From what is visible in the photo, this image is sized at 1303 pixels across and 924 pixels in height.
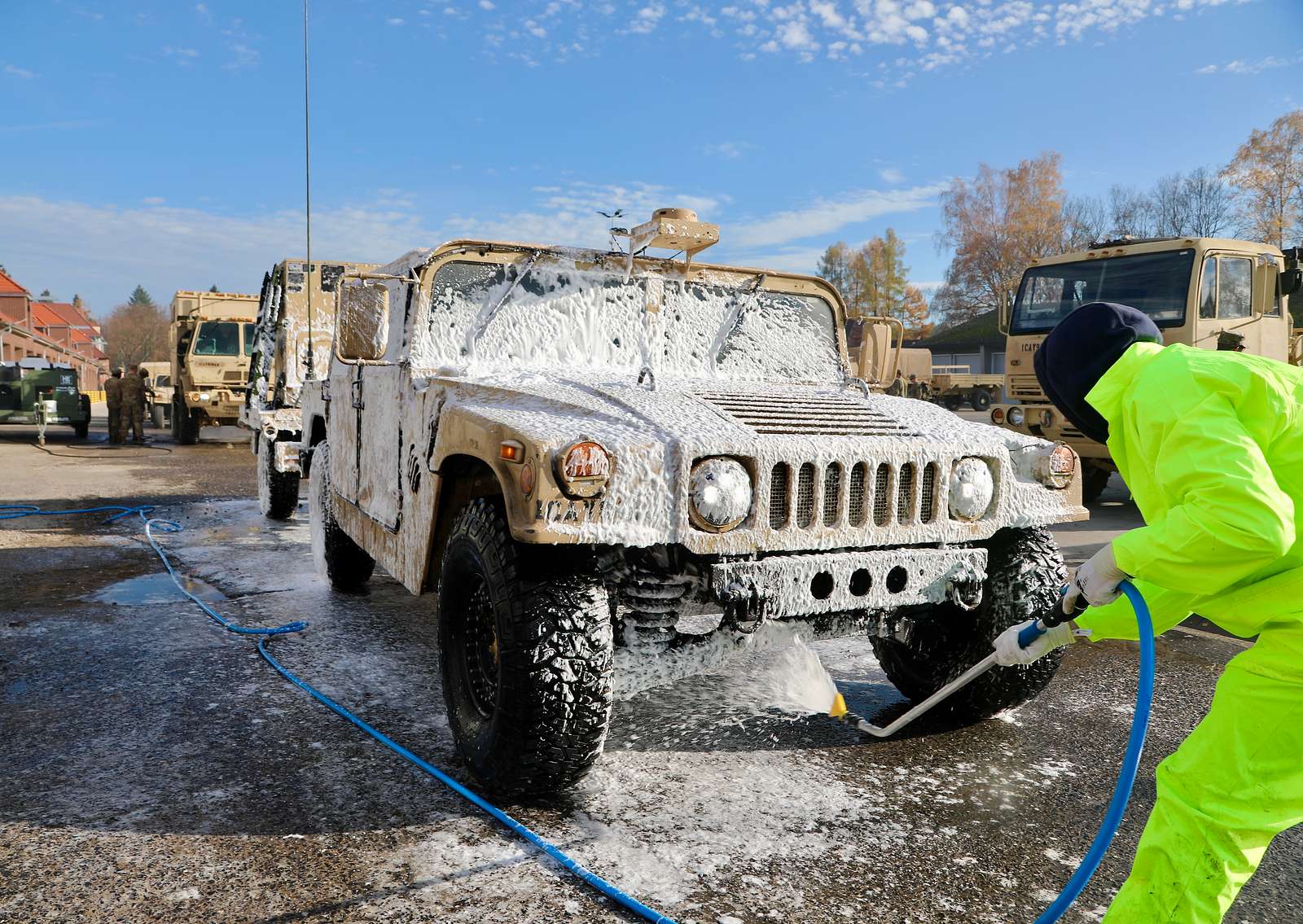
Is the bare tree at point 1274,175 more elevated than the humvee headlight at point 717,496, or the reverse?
the bare tree at point 1274,175

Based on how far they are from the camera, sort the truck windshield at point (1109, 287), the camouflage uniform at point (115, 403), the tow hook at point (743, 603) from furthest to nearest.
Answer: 1. the camouflage uniform at point (115, 403)
2. the truck windshield at point (1109, 287)
3. the tow hook at point (743, 603)

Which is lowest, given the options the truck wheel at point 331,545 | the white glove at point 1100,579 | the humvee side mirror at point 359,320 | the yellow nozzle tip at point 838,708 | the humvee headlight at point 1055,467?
the yellow nozzle tip at point 838,708

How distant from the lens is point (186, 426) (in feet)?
58.7

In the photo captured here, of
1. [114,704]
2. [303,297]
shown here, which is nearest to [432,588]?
[114,704]

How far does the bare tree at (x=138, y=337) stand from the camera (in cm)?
8769

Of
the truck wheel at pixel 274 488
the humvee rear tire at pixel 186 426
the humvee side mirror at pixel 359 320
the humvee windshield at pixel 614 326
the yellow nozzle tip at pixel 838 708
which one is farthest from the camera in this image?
the humvee rear tire at pixel 186 426

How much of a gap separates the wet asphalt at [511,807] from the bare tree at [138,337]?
8664cm

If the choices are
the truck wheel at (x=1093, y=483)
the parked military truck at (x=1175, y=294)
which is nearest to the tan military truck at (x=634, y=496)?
Result: the parked military truck at (x=1175, y=294)

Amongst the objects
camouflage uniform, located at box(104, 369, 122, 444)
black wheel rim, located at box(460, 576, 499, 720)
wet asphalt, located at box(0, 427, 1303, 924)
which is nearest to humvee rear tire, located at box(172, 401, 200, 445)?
camouflage uniform, located at box(104, 369, 122, 444)

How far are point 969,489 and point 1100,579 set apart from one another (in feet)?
4.25

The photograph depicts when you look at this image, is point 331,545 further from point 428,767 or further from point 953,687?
point 953,687

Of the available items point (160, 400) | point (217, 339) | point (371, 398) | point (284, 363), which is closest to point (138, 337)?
point (160, 400)

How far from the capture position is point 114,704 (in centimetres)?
384

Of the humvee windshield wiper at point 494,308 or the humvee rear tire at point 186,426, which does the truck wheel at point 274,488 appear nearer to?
the humvee windshield wiper at point 494,308
